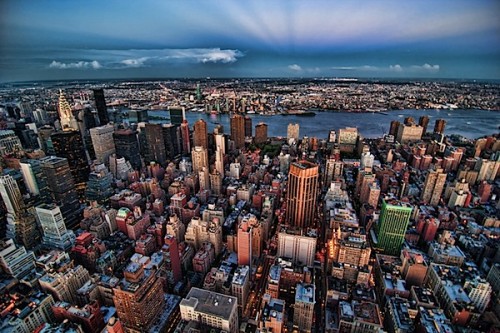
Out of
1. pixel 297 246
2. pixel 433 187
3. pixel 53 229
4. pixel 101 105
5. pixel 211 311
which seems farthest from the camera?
pixel 101 105

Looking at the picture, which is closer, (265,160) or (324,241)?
(324,241)

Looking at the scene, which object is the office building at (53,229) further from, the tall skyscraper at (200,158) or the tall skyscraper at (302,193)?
the tall skyscraper at (302,193)

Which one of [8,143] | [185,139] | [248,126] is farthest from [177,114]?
[8,143]

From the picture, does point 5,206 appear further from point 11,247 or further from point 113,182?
point 113,182

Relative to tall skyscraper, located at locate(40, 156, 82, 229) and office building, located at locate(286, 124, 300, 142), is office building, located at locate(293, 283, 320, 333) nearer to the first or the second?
tall skyscraper, located at locate(40, 156, 82, 229)

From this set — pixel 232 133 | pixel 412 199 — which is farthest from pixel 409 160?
pixel 232 133

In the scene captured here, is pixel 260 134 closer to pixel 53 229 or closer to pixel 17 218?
pixel 53 229

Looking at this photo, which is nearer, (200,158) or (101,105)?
(200,158)
